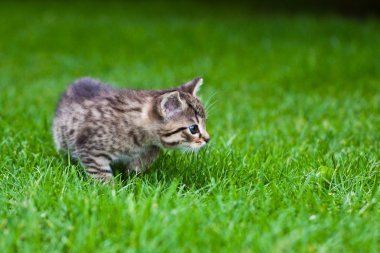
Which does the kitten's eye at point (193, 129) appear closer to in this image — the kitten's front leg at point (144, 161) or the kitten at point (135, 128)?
the kitten at point (135, 128)

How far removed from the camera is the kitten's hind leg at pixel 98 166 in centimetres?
515

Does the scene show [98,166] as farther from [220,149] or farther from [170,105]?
[220,149]

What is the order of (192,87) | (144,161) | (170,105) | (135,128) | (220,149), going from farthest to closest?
(220,149) → (192,87) → (144,161) → (135,128) → (170,105)

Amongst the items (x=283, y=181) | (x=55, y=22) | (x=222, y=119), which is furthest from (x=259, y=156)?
(x=55, y=22)

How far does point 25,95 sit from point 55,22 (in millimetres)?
8729

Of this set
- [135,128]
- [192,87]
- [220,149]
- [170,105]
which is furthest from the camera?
[220,149]

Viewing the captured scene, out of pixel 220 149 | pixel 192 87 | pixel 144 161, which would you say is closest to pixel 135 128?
pixel 144 161

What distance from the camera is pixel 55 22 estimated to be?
1808 centimetres

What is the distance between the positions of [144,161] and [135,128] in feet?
1.15

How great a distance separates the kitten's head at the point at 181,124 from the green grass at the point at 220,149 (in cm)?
29

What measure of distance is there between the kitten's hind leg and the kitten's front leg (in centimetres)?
25

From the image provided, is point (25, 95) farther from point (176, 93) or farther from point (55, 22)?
point (55, 22)

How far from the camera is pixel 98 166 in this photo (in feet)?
17.0

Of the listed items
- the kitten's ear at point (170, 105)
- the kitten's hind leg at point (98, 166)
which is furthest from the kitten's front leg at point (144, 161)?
the kitten's ear at point (170, 105)
